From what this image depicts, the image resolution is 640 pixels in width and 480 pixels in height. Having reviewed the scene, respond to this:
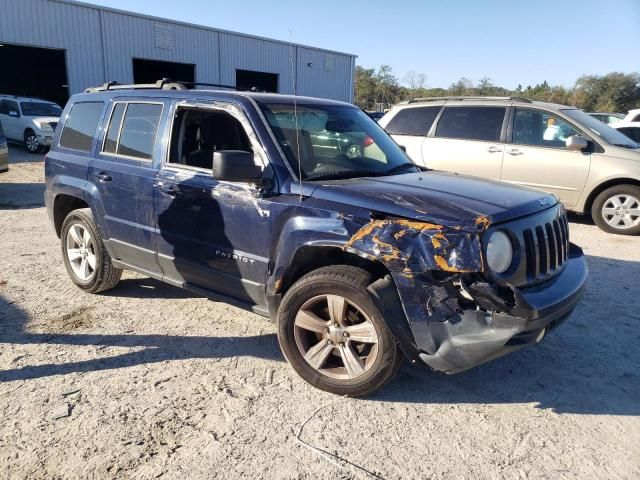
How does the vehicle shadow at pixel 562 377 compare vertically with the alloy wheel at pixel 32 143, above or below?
below

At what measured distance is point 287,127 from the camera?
373 cm

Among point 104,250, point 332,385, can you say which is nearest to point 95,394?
point 332,385

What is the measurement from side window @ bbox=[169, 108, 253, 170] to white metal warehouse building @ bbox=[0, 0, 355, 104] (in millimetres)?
13373

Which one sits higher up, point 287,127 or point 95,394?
point 287,127

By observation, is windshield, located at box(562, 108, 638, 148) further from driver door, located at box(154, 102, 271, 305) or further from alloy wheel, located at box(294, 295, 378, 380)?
alloy wheel, located at box(294, 295, 378, 380)

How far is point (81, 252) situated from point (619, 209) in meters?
7.46

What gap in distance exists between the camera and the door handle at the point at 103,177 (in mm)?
4450

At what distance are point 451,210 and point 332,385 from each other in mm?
1338

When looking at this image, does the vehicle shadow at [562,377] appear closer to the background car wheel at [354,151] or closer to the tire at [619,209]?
the background car wheel at [354,151]

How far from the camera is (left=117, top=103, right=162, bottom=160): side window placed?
4195mm

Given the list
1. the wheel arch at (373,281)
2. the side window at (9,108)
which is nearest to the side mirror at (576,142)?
the wheel arch at (373,281)

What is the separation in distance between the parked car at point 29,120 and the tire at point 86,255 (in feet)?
39.8

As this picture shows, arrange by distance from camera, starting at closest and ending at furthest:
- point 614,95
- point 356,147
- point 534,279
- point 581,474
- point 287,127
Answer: point 581,474
point 534,279
point 287,127
point 356,147
point 614,95

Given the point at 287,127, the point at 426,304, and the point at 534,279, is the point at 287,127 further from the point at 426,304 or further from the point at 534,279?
the point at 534,279
